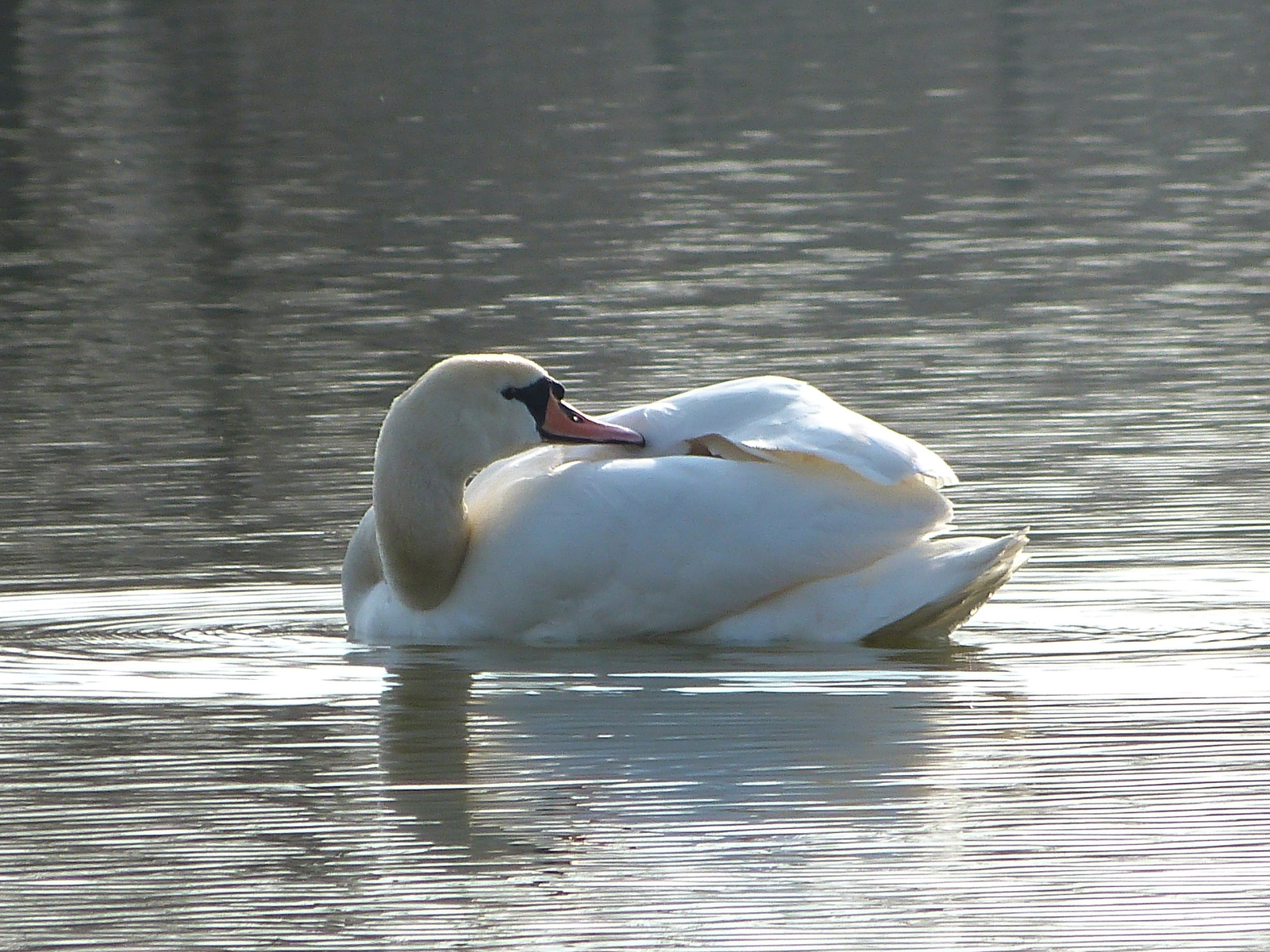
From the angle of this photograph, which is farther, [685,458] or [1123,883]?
[685,458]

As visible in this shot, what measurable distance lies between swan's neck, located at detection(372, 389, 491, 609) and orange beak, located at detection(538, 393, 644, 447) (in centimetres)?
→ 23

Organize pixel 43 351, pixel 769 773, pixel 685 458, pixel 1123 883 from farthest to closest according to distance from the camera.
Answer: pixel 43 351
pixel 685 458
pixel 769 773
pixel 1123 883

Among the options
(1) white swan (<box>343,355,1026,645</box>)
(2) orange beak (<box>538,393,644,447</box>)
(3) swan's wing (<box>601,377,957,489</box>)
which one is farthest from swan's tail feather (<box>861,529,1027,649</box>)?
(2) orange beak (<box>538,393,644,447</box>)

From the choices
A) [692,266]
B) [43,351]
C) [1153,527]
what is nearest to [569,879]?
[1153,527]

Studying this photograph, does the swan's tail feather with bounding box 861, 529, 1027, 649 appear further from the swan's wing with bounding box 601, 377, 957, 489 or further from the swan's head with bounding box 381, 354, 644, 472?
the swan's head with bounding box 381, 354, 644, 472

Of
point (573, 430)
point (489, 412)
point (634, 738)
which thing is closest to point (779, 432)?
point (573, 430)

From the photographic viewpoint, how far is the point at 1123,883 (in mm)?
4266

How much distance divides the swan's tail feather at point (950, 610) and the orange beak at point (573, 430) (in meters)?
0.84

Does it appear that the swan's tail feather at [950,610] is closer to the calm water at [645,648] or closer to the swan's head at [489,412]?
the calm water at [645,648]

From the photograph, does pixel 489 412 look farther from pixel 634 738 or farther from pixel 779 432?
pixel 634 738

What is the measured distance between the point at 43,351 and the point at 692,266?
407 cm

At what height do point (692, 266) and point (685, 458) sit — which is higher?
point (685, 458)

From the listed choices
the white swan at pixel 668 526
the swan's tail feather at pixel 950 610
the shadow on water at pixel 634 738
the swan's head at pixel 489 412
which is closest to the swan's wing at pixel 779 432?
the white swan at pixel 668 526

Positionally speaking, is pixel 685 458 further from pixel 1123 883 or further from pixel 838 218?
pixel 838 218
